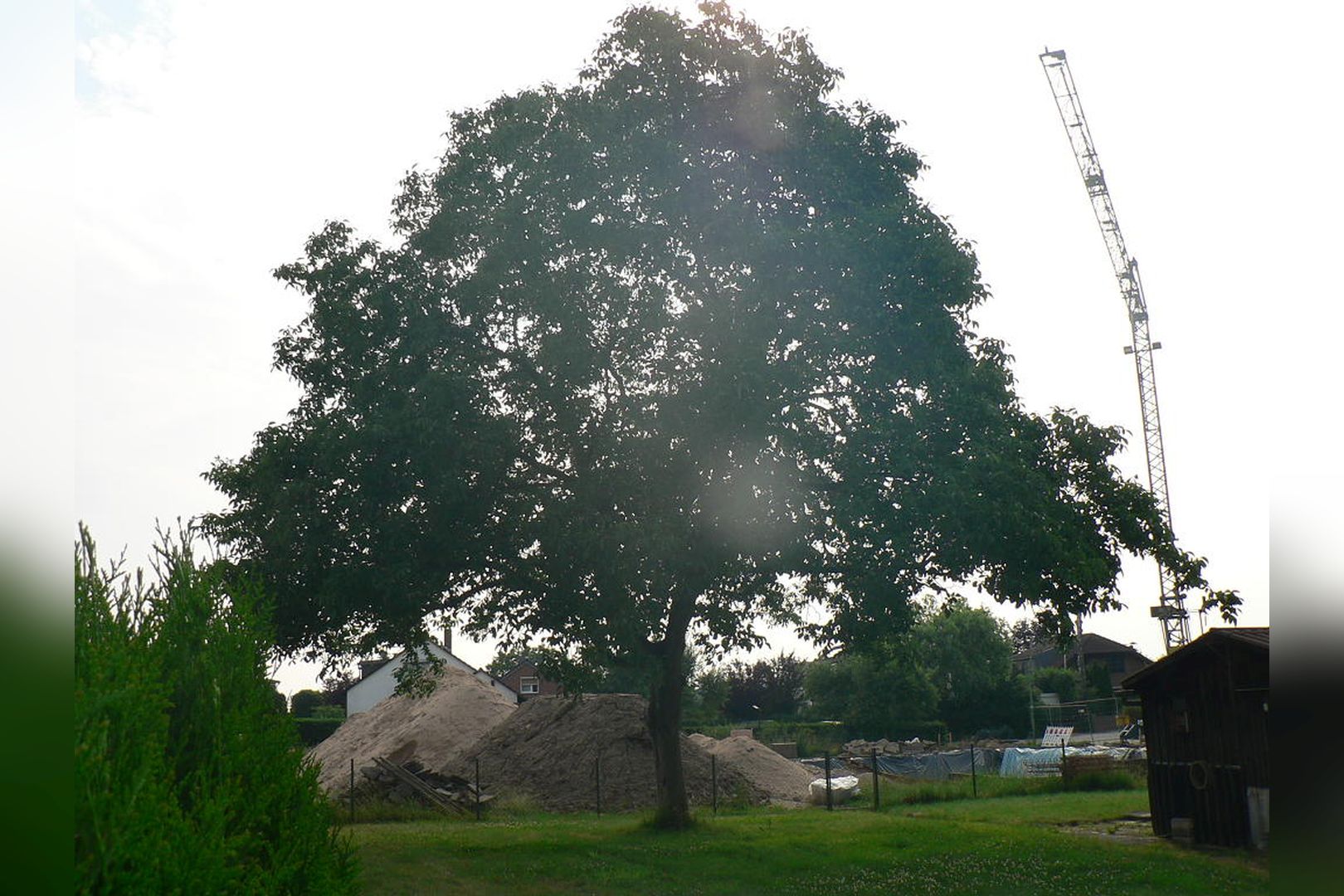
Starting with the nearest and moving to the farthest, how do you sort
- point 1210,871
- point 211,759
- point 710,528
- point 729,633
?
point 211,759 → point 1210,871 → point 710,528 → point 729,633

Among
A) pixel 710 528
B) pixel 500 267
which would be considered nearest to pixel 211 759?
pixel 710 528

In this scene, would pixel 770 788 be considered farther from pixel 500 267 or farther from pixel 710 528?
pixel 500 267

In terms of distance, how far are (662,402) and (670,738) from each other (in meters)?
9.61

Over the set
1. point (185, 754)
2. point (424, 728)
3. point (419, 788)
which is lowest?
point (419, 788)

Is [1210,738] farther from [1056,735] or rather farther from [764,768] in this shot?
[1056,735]

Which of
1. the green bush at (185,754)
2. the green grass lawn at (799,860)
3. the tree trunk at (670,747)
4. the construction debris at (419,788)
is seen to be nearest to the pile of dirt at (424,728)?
the construction debris at (419,788)

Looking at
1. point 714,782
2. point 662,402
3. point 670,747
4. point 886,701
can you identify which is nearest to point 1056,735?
point 886,701

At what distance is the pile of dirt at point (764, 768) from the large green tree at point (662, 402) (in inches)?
659

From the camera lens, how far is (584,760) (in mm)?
36219

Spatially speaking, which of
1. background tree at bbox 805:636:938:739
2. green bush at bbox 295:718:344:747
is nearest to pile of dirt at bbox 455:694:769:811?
green bush at bbox 295:718:344:747

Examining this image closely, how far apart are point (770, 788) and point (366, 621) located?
2071 centimetres

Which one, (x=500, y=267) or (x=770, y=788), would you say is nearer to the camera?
(x=500, y=267)

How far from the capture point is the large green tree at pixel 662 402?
19.5 m

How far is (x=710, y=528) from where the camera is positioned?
65.8 feet
